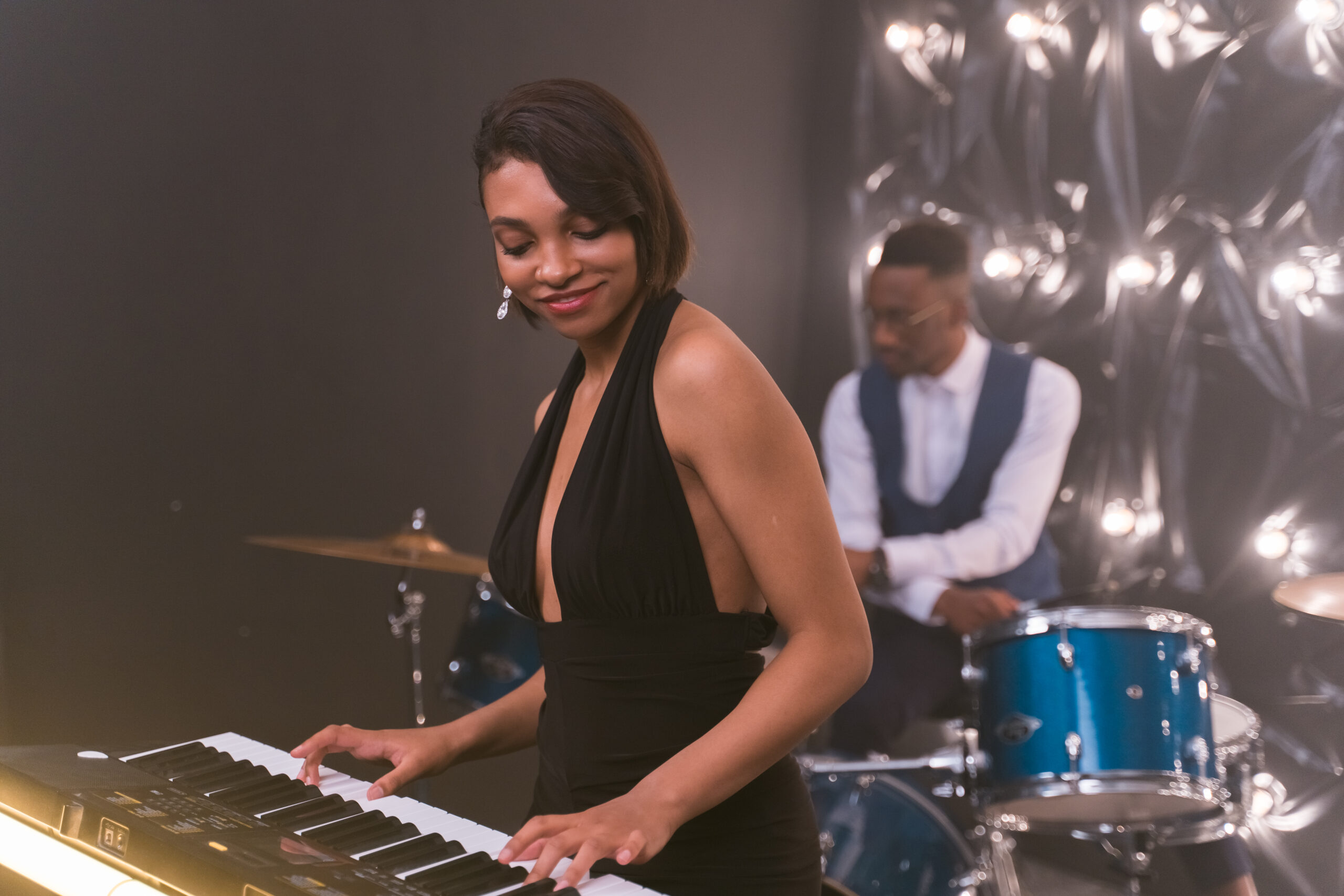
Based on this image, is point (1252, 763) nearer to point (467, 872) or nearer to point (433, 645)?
point (433, 645)

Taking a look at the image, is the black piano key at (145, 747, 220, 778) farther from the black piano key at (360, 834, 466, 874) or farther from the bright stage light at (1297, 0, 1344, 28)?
the bright stage light at (1297, 0, 1344, 28)

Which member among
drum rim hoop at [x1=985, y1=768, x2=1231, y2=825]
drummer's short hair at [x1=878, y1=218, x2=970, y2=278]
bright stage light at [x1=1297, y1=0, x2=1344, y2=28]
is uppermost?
bright stage light at [x1=1297, y1=0, x2=1344, y2=28]

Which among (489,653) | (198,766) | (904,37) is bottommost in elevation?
(198,766)

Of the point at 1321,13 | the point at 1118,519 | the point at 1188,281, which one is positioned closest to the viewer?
the point at 1321,13

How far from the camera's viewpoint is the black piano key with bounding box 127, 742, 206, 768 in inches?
49.6

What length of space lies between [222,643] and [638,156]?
268 centimetres

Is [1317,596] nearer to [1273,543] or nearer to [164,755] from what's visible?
[1273,543]

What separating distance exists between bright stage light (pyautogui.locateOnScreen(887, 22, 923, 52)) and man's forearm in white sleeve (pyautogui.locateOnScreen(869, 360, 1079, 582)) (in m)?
1.28

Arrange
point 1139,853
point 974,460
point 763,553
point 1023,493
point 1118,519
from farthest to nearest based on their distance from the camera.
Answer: point 974,460, point 1023,493, point 1118,519, point 1139,853, point 763,553

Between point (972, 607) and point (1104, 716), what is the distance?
113 cm

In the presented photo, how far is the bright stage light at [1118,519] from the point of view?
11.4 ft

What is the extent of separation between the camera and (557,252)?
122cm

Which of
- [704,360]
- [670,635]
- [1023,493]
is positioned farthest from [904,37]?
[670,635]

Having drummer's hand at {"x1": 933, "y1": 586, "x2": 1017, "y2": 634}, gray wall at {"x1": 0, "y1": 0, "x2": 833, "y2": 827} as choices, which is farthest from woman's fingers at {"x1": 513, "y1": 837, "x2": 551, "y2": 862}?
drummer's hand at {"x1": 933, "y1": 586, "x2": 1017, "y2": 634}
